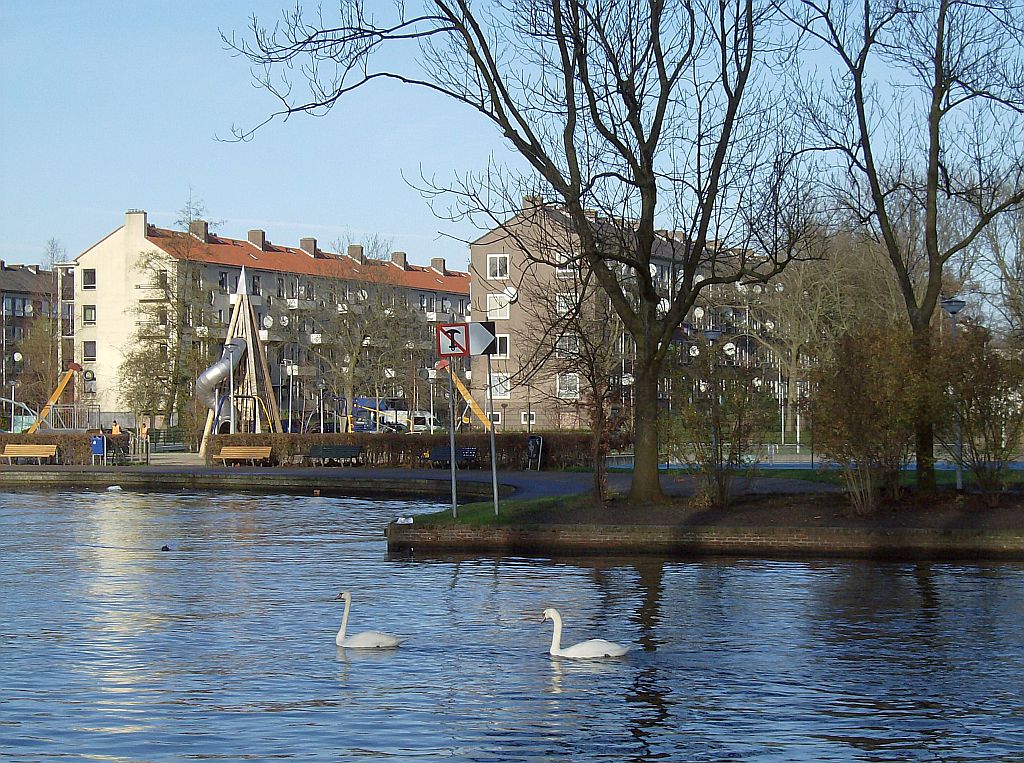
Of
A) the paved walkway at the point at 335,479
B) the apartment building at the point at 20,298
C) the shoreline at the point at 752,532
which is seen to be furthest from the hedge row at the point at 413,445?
the apartment building at the point at 20,298

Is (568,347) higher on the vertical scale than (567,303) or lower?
higher

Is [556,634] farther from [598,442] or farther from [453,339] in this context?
[598,442]

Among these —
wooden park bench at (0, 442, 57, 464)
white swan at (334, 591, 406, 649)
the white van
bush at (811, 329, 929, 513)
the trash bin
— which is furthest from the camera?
the white van

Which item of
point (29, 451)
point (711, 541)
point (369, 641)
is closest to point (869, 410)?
point (711, 541)

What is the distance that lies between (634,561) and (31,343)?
100064 millimetres

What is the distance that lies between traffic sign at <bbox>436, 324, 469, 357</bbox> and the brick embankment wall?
2.88 metres

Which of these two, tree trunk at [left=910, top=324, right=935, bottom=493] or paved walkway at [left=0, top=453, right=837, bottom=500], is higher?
tree trunk at [left=910, top=324, right=935, bottom=493]

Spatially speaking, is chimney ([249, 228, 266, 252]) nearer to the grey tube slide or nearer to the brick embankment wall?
the grey tube slide

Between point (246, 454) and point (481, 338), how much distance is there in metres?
27.3


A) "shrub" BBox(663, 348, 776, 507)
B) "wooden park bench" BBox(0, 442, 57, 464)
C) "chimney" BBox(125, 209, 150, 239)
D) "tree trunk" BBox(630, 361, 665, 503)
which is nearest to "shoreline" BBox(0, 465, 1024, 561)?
"tree trunk" BBox(630, 361, 665, 503)

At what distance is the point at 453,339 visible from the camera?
21.9m

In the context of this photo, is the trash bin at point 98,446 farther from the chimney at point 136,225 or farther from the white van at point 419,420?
the chimney at point 136,225

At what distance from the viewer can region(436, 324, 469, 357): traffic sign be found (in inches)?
856

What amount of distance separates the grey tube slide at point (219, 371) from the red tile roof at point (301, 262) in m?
22.9
